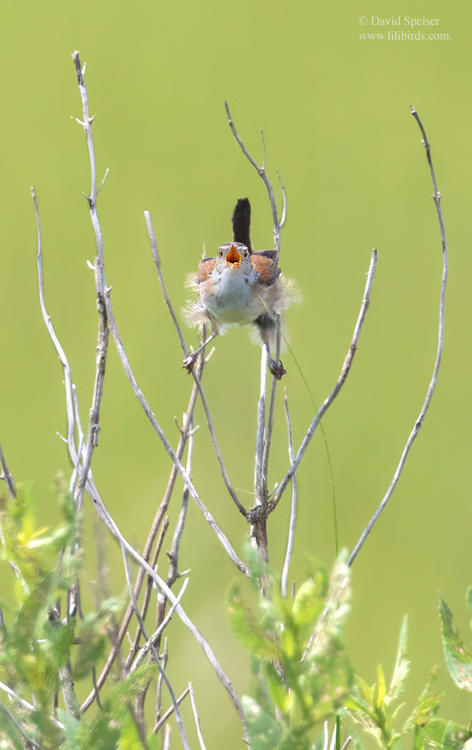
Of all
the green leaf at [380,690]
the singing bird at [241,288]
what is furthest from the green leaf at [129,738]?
the singing bird at [241,288]

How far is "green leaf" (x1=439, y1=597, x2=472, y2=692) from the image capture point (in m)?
0.40

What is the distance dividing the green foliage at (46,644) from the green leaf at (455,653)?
15 centimetres

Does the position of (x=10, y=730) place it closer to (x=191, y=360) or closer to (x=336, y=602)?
(x=336, y=602)

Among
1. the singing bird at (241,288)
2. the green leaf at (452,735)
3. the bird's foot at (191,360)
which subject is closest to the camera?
the green leaf at (452,735)

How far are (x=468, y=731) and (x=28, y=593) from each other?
0.74ft

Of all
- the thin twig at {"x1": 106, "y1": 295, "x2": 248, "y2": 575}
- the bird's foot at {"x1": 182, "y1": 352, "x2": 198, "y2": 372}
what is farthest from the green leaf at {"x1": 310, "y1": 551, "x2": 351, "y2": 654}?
the bird's foot at {"x1": 182, "y1": 352, "x2": 198, "y2": 372}

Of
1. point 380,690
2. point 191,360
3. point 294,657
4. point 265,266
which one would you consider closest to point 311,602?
point 294,657

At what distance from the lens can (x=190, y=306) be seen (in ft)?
4.38

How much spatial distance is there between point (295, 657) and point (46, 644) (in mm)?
98

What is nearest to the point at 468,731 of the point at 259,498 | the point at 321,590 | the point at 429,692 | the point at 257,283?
the point at 429,692

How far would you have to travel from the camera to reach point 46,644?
0.32 metres

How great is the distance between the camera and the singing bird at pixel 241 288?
119 cm

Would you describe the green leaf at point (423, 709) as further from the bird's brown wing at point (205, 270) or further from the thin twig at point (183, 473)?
the bird's brown wing at point (205, 270)

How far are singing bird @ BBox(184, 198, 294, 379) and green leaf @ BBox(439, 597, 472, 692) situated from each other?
0.77 metres
